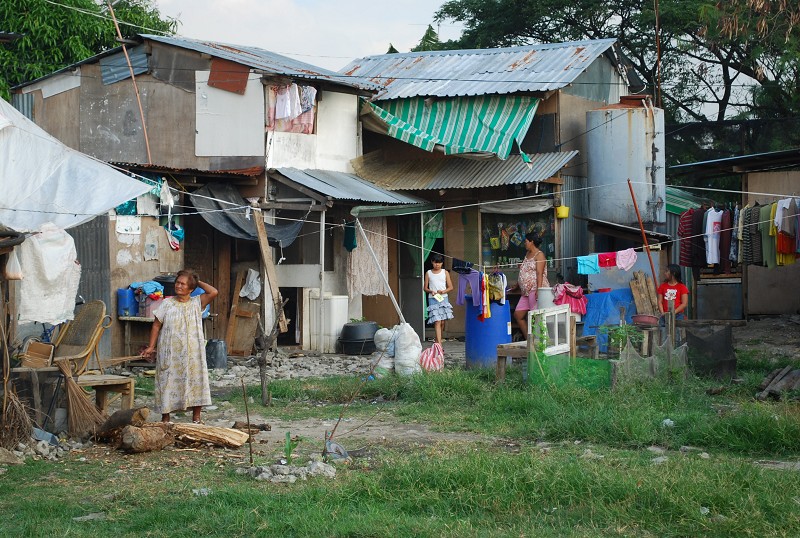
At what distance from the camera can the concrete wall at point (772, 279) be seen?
59.6 feet

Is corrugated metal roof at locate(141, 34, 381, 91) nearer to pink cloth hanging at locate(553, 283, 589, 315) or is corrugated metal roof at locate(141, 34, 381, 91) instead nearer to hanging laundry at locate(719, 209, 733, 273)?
pink cloth hanging at locate(553, 283, 589, 315)

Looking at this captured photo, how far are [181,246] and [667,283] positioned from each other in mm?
7448

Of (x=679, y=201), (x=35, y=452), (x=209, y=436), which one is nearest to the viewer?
(x=35, y=452)

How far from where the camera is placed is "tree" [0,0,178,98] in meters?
21.3

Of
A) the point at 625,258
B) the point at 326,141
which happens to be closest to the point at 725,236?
the point at 625,258

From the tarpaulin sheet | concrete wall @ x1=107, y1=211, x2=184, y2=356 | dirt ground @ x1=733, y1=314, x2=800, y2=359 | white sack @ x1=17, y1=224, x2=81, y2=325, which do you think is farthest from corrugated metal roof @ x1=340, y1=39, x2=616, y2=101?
white sack @ x1=17, y1=224, x2=81, y2=325

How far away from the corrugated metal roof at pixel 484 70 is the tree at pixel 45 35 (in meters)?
5.65

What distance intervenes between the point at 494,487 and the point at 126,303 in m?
9.22

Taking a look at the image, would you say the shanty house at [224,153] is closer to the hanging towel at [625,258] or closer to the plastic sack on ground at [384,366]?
the plastic sack on ground at [384,366]

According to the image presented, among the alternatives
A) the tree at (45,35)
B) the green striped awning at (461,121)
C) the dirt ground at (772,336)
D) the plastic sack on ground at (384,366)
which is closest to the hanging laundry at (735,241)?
the dirt ground at (772,336)

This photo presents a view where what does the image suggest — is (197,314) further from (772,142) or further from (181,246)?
(772,142)

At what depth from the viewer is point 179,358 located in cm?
896

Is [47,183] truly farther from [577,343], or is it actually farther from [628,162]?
[628,162]

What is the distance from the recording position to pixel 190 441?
836 cm
